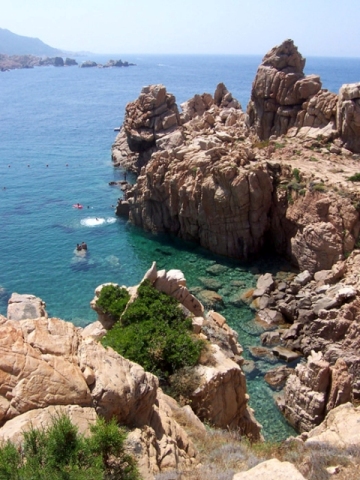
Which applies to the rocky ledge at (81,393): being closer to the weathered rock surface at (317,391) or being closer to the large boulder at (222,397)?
the large boulder at (222,397)

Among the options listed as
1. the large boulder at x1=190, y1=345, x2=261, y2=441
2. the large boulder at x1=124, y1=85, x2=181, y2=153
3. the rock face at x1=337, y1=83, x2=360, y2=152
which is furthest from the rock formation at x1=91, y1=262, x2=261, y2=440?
the large boulder at x1=124, y1=85, x2=181, y2=153

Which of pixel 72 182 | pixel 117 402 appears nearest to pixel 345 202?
pixel 117 402

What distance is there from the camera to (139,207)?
52906mm

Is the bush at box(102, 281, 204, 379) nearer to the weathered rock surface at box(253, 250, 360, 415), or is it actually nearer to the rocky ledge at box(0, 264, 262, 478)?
the rocky ledge at box(0, 264, 262, 478)

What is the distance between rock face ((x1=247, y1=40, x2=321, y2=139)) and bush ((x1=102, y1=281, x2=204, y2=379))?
41.6 m

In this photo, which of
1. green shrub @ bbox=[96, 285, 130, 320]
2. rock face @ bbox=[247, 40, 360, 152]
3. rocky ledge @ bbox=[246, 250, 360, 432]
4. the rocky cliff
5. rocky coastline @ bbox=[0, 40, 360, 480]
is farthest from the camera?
rock face @ bbox=[247, 40, 360, 152]

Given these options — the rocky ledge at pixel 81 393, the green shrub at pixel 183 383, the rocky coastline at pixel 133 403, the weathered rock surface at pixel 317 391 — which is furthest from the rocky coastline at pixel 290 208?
the rocky ledge at pixel 81 393

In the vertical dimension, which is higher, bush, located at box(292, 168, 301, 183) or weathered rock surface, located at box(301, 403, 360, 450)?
bush, located at box(292, 168, 301, 183)

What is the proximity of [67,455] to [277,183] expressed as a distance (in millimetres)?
38015

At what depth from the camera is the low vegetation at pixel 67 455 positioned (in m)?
10.1

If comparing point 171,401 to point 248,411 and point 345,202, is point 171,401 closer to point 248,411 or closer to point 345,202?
point 248,411

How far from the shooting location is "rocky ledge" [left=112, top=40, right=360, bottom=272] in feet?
131

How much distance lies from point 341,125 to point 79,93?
137 m

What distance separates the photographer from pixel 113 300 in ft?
83.6
